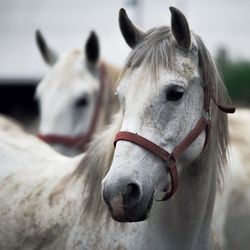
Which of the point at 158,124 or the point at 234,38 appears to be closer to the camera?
the point at 158,124

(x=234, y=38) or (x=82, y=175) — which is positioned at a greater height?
(x=82, y=175)

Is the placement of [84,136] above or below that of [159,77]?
below

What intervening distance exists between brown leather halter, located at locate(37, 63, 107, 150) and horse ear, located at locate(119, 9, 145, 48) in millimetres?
2111

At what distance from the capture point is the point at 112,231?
3600mm

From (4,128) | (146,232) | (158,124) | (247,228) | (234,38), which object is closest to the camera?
(158,124)

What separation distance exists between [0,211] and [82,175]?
1.75 feet

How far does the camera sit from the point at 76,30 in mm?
20875

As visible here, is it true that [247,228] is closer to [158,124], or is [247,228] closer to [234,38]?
[158,124]

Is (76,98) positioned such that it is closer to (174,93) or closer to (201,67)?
(201,67)

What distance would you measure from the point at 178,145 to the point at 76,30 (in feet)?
58.4

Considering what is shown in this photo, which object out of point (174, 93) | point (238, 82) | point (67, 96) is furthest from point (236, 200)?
point (238, 82)

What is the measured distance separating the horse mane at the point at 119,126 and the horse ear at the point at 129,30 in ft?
0.18

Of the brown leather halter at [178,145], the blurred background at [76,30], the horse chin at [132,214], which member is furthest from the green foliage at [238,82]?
the horse chin at [132,214]

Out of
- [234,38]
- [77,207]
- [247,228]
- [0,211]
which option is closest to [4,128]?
[0,211]
